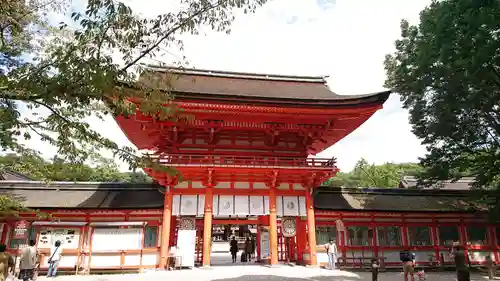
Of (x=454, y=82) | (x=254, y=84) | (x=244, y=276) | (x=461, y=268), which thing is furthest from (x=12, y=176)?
(x=454, y=82)

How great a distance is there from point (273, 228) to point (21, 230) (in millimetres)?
11346

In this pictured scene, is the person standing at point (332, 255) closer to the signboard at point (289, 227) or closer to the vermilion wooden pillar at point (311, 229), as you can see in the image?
the vermilion wooden pillar at point (311, 229)

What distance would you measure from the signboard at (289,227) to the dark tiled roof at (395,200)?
1848 mm

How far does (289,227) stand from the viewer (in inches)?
627

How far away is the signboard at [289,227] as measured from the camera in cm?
1586

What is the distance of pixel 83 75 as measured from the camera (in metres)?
4.54

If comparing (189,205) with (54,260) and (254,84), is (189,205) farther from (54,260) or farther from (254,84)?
(254,84)

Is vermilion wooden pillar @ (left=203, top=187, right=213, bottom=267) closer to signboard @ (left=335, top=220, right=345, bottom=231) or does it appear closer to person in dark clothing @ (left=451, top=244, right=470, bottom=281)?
signboard @ (left=335, top=220, right=345, bottom=231)

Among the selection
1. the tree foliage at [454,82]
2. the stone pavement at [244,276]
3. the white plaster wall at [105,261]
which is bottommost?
the stone pavement at [244,276]

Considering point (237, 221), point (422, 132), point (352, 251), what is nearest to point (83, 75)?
point (237, 221)

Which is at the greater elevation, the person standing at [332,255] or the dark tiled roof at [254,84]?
the dark tiled roof at [254,84]

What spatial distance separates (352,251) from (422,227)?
4.59 meters

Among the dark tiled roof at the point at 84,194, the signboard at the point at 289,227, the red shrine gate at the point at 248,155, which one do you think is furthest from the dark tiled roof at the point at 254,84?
the signboard at the point at 289,227

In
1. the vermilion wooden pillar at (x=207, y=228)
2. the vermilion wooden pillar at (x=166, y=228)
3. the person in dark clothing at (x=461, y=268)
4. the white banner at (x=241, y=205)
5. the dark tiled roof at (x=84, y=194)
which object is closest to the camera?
the person in dark clothing at (x=461, y=268)
